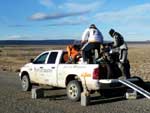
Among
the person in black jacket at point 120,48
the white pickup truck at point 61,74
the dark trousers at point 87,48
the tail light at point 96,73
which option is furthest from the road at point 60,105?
the dark trousers at point 87,48

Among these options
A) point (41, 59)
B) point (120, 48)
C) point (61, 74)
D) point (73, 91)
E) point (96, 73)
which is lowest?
point (73, 91)

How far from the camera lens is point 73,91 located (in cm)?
1463

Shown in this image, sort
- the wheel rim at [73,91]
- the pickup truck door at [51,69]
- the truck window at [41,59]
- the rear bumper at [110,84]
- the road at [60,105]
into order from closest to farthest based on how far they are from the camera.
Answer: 1. the road at [60,105]
2. the rear bumper at [110,84]
3. the wheel rim at [73,91]
4. the pickup truck door at [51,69]
5. the truck window at [41,59]

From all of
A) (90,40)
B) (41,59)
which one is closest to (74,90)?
(90,40)

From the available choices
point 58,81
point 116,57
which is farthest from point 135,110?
point 58,81

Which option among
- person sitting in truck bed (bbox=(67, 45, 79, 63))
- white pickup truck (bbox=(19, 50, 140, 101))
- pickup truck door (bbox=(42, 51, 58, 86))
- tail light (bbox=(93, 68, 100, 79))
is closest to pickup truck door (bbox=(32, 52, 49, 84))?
white pickup truck (bbox=(19, 50, 140, 101))

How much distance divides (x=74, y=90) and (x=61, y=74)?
1124mm

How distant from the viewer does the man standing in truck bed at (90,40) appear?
15359 millimetres

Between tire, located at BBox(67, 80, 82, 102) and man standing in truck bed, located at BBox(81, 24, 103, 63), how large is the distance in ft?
3.84

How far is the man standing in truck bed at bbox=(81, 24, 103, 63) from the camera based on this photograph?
15359mm

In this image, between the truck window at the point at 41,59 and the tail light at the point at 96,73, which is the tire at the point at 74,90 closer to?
the tail light at the point at 96,73

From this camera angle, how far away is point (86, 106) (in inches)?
537

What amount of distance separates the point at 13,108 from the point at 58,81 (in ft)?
9.36

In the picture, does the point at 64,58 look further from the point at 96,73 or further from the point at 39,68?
the point at 96,73
